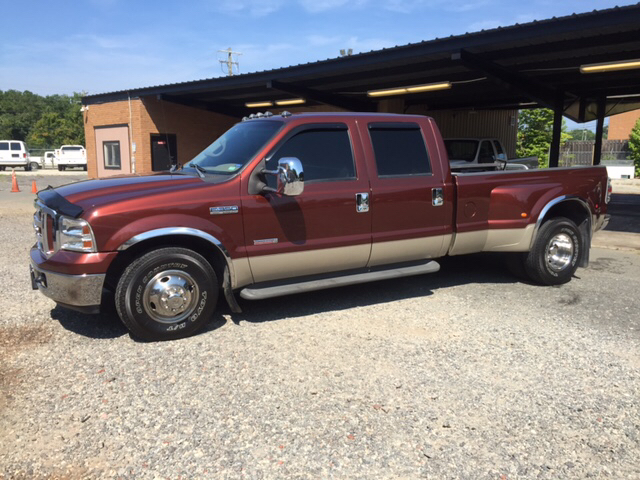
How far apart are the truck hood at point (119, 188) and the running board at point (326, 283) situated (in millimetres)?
1072

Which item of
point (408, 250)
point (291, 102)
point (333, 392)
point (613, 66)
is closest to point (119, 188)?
point (333, 392)

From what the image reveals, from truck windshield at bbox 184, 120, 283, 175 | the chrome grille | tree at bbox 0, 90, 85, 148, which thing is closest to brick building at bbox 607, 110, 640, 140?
truck windshield at bbox 184, 120, 283, 175

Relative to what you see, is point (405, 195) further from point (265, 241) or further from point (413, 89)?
point (413, 89)

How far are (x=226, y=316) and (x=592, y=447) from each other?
3.44m

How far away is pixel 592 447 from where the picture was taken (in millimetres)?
3111

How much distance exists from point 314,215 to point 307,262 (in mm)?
458

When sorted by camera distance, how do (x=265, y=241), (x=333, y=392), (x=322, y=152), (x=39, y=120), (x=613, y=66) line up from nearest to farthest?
(x=333, y=392), (x=265, y=241), (x=322, y=152), (x=613, y=66), (x=39, y=120)

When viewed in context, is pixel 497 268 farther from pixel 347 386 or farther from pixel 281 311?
pixel 347 386

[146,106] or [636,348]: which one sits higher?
[146,106]

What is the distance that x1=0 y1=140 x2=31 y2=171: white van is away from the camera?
39875 millimetres

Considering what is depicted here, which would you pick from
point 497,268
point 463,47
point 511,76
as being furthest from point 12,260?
point 511,76

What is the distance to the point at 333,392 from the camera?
374cm

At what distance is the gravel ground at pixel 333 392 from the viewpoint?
2.96m

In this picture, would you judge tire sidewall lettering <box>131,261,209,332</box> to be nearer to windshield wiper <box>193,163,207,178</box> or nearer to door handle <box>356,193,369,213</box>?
windshield wiper <box>193,163,207,178</box>
